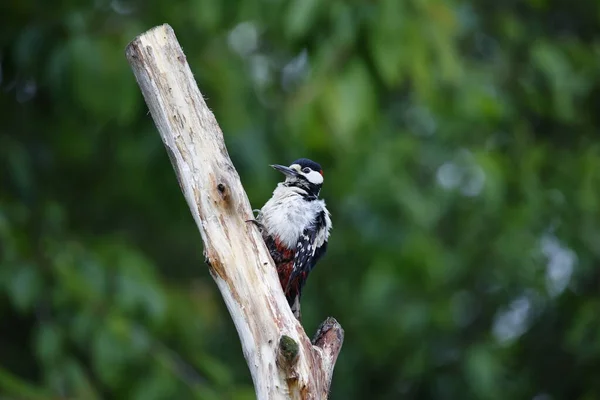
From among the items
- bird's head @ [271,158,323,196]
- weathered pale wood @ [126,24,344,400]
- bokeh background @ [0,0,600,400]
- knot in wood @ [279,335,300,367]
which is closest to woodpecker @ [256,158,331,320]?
bird's head @ [271,158,323,196]

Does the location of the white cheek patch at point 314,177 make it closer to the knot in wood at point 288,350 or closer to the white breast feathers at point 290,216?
the white breast feathers at point 290,216

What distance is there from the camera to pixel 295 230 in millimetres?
5012

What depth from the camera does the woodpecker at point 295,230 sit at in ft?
16.3

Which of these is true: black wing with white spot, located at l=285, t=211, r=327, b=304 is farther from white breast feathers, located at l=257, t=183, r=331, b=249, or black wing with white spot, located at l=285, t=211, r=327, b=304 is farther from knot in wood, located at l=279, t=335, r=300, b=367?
knot in wood, located at l=279, t=335, r=300, b=367

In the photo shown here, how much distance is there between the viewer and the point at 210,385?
7203 millimetres

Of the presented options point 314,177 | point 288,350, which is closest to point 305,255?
point 314,177

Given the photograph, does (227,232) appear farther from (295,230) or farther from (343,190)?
(343,190)

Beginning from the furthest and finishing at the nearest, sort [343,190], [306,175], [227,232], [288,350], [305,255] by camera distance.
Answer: [343,190]
[306,175]
[305,255]
[227,232]
[288,350]

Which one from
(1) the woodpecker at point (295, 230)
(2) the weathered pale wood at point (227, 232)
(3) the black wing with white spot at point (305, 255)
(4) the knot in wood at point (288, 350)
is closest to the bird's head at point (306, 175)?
(1) the woodpecker at point (295, 230)

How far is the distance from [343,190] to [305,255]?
10.0 ft

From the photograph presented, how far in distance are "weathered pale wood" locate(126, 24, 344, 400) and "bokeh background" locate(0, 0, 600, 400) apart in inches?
91.7

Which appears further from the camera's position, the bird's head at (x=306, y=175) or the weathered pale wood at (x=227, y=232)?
the bird's head at (x=306, y=175)

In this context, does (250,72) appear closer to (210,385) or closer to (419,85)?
(419,85)

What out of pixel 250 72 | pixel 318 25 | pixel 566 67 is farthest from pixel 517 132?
pixel 318 25
